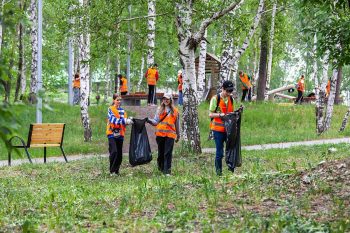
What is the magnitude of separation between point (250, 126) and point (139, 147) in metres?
12.5

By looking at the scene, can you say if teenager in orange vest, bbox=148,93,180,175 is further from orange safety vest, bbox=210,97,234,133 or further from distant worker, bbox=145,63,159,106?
distant worker, bbox=145,63,159,106

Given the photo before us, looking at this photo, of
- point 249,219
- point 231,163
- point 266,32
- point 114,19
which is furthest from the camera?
point 266,32

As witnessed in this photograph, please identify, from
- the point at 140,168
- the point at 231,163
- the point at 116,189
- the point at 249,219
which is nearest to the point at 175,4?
the point at 140,168

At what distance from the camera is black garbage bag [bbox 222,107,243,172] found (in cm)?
1138

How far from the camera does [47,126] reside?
16.2m

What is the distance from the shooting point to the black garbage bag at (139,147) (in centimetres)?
1269

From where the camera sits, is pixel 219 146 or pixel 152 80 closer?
pixel 219 146

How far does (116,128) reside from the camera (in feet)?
41.4

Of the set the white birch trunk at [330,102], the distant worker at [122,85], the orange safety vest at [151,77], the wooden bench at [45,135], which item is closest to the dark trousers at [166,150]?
the wooden bench at [45,135]

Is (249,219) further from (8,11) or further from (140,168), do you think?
(140,168)

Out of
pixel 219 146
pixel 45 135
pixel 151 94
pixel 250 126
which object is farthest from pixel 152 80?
pixel 219 146

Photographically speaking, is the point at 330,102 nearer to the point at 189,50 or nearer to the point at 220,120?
the point at 189,50

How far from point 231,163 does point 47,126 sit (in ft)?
20.1

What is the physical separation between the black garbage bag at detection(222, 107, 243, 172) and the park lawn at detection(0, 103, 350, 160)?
7593mm
